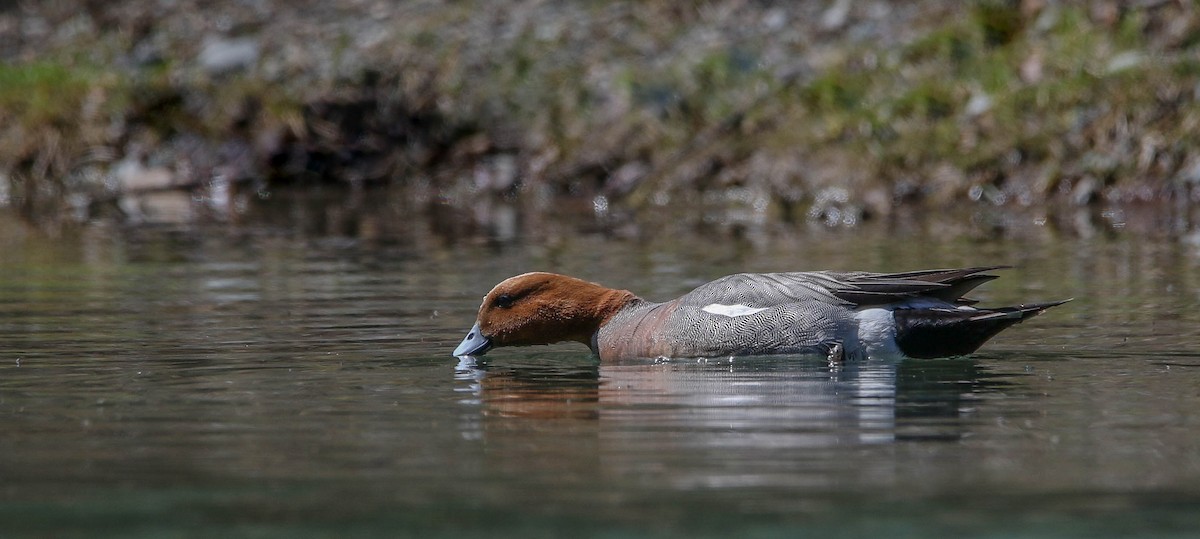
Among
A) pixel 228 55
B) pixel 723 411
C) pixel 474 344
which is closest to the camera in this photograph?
pixel 723 411

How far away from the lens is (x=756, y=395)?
18.6 ft

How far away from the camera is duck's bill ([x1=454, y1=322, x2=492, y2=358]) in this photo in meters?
6.92

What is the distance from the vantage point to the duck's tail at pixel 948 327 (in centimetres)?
632

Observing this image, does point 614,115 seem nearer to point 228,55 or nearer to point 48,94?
point 228,55

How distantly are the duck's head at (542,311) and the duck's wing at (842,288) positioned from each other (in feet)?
1.59

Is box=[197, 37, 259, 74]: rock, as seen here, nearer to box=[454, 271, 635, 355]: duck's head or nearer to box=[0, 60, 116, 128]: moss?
box=[0, 60, 116, 128]: moss

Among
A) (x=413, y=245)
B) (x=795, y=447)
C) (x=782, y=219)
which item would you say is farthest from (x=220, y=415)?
(x=782, y=219)

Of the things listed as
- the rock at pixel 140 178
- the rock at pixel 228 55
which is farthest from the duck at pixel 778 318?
the rock at pixel 228 55

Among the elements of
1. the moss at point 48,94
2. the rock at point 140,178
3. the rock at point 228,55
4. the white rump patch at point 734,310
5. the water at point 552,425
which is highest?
the rock at point 228,55

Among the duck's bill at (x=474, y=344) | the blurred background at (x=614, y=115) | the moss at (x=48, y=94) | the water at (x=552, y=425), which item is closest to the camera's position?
the water at (x=552, y=425)

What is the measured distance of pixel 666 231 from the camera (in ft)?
41.4

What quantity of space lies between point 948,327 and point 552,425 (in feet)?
5.98

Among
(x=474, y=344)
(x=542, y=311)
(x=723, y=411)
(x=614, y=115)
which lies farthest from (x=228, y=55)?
(x=723, y=411)

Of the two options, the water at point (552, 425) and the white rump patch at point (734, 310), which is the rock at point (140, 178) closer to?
the water at point (552, 425)
